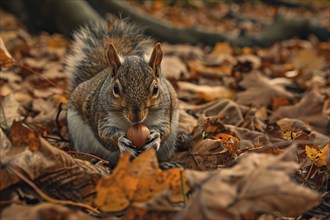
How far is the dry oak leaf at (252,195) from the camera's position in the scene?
4.09 feet

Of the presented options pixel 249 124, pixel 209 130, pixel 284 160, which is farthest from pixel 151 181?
pixel 249 124

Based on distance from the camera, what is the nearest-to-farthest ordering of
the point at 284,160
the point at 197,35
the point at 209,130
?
the point at 284,160, the point at 209,130, the point at 197,35

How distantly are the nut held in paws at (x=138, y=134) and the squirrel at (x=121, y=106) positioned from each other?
24 millimetres

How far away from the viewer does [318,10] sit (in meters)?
14.8

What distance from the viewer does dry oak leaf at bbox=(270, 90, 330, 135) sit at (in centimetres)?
274

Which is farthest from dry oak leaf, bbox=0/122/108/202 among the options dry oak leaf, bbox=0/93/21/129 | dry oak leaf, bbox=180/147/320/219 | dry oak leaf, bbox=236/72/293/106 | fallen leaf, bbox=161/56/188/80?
fallen leaf, bbox=161/56/188/80

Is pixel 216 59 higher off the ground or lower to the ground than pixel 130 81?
lower

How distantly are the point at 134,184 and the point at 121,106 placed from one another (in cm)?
72

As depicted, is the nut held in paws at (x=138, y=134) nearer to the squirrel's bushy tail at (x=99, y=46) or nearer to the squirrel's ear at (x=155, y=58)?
the squirrel's ear at (x=155, y=58)

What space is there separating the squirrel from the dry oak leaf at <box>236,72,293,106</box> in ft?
2.70

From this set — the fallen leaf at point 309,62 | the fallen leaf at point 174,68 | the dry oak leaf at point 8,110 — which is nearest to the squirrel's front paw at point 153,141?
the dry oak leaf at point 8,110

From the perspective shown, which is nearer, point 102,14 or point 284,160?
point 284,160

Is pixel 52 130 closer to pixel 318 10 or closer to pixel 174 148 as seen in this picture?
pixel 174 148

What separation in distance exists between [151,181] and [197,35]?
15.6 ft
